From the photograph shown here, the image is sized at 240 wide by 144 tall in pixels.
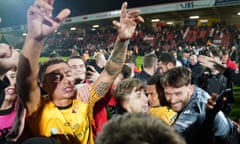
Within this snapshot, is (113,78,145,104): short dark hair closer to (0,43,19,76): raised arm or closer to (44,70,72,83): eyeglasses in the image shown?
(44,70,72,83): eyeglasses

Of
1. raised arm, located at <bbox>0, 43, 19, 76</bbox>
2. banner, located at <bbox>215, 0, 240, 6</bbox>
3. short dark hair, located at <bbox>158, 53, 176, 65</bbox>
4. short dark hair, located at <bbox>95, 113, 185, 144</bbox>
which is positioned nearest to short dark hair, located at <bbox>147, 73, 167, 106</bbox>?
raised arm, located at <bbox>0, 43, 19, 76</bbox>

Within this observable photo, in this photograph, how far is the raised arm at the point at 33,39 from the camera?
1964 millimetres

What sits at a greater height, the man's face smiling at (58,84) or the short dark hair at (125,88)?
the man's face smiling at (58,84)

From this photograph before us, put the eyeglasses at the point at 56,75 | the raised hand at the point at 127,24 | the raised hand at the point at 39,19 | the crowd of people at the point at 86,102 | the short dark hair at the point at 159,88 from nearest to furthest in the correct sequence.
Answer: the crowd of people at the point at 86,102 < the raised hand at the point at 39,19 < the eyeglasses at the point at 56,75 < the raised hand at the point at 127,24 < the short dark hair at the point at 159,88

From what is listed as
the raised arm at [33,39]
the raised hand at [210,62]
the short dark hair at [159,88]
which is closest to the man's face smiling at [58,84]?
the raised arm at [33,39]

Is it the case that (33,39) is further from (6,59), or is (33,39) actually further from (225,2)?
(225,2)

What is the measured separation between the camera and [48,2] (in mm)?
2014

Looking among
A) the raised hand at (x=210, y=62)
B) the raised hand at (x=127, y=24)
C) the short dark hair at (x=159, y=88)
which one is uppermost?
the raised hand at (x=127, y=24)

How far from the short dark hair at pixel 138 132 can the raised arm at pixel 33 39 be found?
1081 millimetres

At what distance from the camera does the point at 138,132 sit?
3.25 feet

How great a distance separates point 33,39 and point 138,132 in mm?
1236

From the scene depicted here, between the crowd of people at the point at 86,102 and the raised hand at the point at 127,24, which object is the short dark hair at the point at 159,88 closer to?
the crowd of people at the point at 86,102

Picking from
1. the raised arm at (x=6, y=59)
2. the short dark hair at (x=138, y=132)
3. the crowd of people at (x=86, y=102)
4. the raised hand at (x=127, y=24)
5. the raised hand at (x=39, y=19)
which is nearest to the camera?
the short dark hair at (x=138, y=132)

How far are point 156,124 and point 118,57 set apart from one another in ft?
6.47
